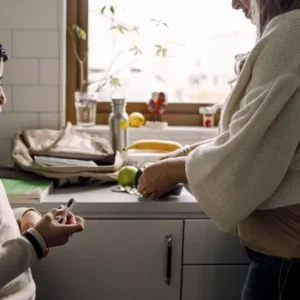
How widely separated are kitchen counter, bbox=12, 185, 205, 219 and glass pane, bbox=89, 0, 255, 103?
0.72 meters

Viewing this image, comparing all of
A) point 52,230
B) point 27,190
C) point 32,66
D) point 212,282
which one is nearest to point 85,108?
point 32,66

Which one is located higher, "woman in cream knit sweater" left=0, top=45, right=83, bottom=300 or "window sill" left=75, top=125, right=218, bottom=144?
"window sill" left=75, top=125, right=218, bottom=144

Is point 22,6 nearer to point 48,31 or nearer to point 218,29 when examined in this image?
point 48,31

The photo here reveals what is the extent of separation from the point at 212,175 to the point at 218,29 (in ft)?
4.20

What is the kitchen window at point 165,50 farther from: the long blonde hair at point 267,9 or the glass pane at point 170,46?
the long blonde hair at point 267,9

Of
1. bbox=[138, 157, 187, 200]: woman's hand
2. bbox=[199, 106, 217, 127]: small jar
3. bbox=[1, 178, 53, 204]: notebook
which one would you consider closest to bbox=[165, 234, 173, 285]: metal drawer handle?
bbox=[138, 157, 187, 200]: woman's hand

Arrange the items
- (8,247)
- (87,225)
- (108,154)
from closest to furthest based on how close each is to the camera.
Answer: (8,247), (87,225), (108,154)

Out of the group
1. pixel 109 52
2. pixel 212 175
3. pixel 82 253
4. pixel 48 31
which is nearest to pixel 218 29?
pixel 109 52

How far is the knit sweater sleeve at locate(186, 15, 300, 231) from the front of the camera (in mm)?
850

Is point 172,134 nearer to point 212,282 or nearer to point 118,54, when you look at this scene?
point 118,54

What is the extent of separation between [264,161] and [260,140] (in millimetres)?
35

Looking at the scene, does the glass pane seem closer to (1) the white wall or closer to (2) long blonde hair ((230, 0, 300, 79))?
(1) the white wall

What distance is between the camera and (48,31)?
183 cm

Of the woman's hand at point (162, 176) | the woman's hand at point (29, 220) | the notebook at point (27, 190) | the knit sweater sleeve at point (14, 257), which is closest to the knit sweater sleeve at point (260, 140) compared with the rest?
the woman's hand at point (162, 176)
